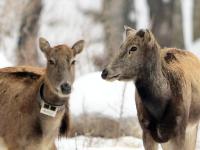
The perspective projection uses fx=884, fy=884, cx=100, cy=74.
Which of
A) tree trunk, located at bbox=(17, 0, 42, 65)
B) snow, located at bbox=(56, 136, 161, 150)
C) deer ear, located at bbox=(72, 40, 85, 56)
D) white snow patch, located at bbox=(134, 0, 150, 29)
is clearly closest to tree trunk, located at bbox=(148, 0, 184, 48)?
white snow patch, located at bbox=(134, 0, 150, 29)

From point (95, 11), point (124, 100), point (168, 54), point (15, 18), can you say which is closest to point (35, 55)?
point (15, 18)

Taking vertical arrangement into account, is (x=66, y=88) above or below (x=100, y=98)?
above

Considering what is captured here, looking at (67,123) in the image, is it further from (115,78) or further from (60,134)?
(115,78)

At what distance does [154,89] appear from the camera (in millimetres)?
10383

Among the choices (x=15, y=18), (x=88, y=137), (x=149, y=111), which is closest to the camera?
(x=149, y=111)

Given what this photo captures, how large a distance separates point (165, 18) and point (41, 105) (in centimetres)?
1717

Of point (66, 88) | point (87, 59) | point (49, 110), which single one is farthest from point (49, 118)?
point (87, 59)

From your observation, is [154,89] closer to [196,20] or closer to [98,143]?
[98,143]

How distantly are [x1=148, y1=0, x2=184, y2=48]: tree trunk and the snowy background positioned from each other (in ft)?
0.96

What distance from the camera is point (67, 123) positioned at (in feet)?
34.6

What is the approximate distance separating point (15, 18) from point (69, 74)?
13.5 metres

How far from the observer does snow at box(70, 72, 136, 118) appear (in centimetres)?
1434

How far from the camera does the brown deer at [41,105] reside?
978cm

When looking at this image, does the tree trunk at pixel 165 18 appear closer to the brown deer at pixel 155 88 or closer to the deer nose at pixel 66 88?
the brown deer at pixel 155 88
